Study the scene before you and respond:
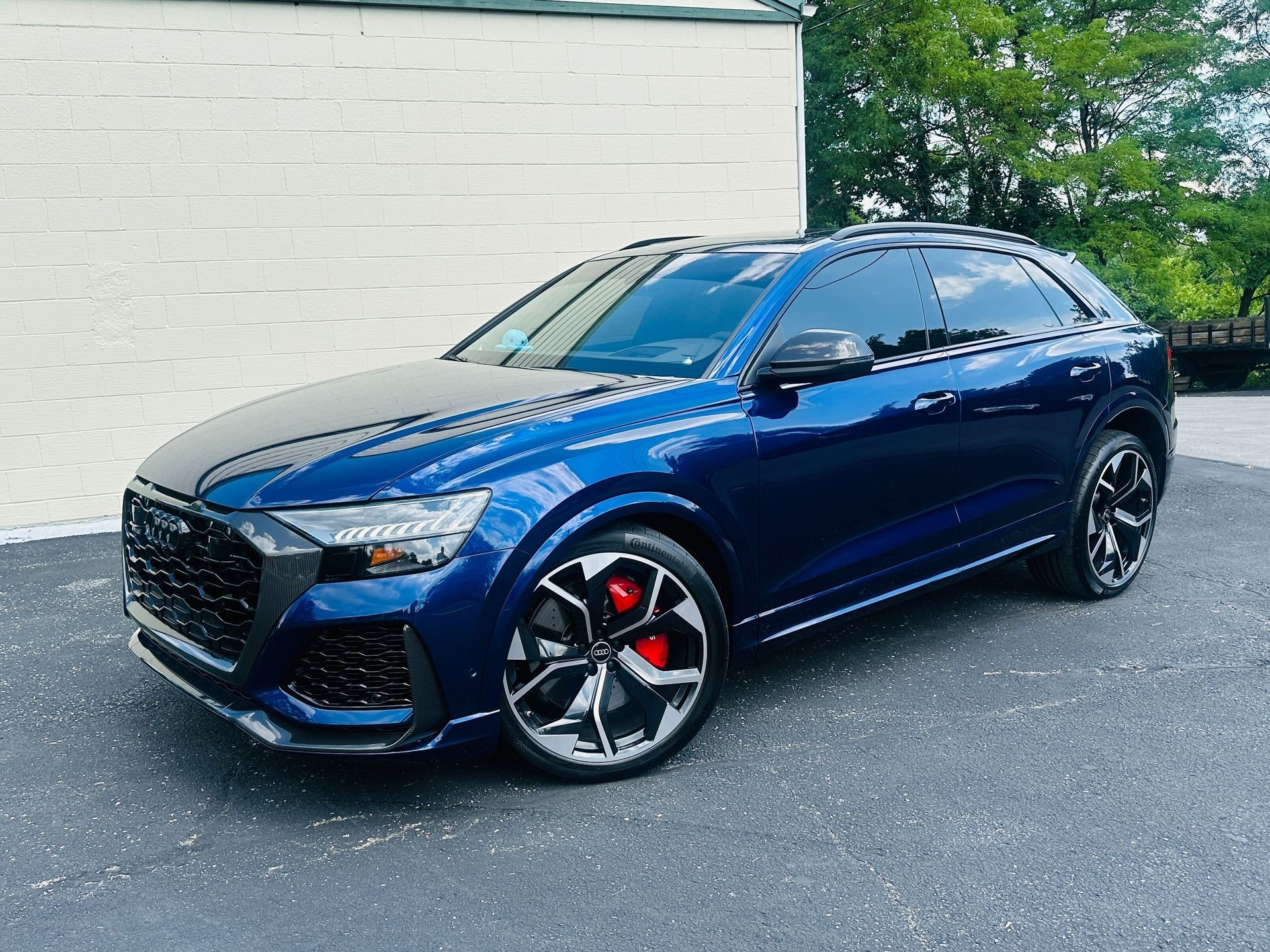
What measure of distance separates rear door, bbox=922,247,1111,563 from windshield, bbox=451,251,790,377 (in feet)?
2.88

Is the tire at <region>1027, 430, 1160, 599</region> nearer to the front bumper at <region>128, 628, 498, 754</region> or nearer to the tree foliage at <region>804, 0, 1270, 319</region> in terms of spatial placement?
the front bumper at <region>128, 628, 498, 754</region>

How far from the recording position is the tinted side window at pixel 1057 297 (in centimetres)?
482

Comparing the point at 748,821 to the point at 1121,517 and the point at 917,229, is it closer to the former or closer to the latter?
the point at 917,229

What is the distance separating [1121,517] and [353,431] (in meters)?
3.49

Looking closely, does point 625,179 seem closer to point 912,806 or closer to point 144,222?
point 144,222

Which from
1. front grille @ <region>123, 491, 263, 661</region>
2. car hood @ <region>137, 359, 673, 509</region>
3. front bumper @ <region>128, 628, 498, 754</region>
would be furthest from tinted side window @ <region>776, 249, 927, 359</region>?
front grille @ <region>123, 491, 263, 661</region>

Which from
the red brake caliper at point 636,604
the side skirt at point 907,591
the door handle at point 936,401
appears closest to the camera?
the red brake caliper at point 636,604

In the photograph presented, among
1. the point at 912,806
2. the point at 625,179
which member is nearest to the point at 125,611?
the point at 912,806

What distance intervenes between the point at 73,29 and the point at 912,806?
7142mm

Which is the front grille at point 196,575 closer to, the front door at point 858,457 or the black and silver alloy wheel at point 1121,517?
the front door at point 858,457

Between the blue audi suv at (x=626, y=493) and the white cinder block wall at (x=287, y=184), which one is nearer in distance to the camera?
the blue audi suv at (x=626, y=493)

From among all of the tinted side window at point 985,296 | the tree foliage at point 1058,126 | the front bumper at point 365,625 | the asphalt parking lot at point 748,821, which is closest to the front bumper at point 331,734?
the front bumper at point 365,625

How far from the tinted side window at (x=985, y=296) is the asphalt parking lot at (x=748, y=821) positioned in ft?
4.19

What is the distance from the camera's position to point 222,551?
301 cm
